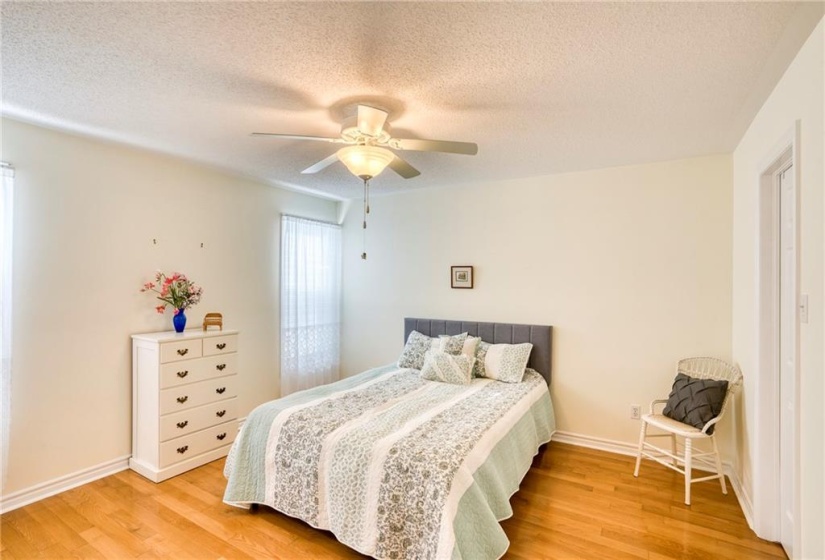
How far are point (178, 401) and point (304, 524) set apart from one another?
142 cm

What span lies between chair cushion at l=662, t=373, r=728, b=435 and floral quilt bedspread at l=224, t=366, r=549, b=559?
108cm

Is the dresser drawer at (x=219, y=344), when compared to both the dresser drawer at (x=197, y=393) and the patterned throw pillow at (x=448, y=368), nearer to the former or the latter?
the dresser drawer at (x=197, y=393)

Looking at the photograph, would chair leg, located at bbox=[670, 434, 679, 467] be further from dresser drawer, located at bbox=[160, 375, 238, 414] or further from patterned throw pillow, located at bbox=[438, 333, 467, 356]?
dresser drawer, located at bbox=[160, 375, 238, 414]

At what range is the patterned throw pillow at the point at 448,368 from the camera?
3383mm

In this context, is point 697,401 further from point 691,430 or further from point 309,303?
point 309,303

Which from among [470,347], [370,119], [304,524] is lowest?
[304,524]

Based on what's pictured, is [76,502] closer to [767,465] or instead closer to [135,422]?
[135,422]

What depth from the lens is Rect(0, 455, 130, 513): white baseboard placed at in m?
2.53

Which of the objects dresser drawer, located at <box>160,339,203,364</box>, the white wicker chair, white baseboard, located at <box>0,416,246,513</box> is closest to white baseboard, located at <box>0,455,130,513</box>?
white baseboard, located at <box>0,416,246,513</box>

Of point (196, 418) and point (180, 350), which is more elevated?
point (180, 350)

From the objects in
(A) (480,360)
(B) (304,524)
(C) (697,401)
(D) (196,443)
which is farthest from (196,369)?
(C) (697,401)

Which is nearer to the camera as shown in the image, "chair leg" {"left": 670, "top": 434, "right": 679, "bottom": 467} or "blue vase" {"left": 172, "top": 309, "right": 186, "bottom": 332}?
"chair leg" {"left": 670, "top": 434, "right": 679, "bottom": 467}

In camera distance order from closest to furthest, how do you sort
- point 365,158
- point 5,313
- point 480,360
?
point 365,158
point 5,313
point 480,360

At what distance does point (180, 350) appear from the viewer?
10.0ft
